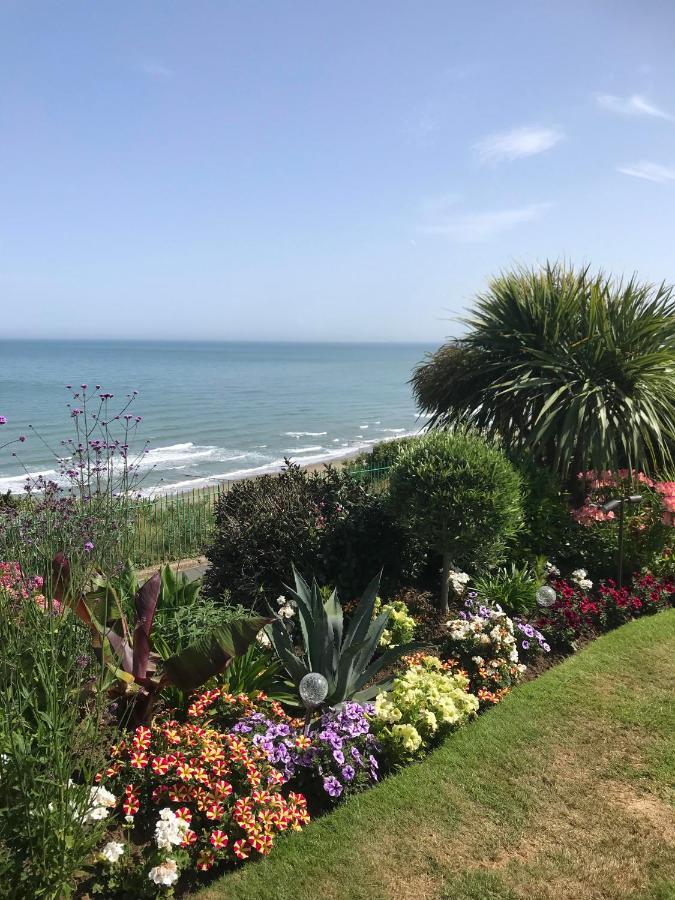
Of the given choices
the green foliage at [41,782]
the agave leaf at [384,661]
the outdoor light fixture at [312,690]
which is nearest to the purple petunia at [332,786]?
the outdoor light fixture at [312,690]

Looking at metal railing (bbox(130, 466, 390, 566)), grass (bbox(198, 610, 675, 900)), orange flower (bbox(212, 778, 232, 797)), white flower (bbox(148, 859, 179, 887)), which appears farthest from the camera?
metal railing (bbox(130, 466, 390, 566))

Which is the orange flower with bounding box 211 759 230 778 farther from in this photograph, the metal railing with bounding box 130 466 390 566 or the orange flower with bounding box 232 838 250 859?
the metal railing with bounding box 130 466 390 566

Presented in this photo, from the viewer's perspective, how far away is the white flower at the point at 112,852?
9.66 ft

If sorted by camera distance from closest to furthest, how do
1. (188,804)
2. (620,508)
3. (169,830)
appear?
(169,830)
(188,804)
(620,508)

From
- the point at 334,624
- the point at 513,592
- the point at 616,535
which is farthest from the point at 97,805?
the point at 616,535

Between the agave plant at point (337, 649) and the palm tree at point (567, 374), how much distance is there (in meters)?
4.47

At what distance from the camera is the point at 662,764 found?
13.4 ft

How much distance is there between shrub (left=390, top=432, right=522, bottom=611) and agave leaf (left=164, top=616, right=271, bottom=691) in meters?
2.50

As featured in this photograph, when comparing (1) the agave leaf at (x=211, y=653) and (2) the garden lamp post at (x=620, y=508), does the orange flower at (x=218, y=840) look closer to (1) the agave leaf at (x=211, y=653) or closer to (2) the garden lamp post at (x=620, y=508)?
(1) the agave leaf at (x=211, y=653)

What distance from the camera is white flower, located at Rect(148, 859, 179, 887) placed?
9.55 feet

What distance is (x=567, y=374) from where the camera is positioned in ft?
30.5

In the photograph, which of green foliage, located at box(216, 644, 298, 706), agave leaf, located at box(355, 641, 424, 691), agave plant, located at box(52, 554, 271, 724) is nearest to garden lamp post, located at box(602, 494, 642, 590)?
agave leaf, located at box(355, 641, 424, 691)

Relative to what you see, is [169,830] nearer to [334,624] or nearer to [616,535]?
[334,624]

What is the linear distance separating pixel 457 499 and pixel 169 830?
3.59 metres
